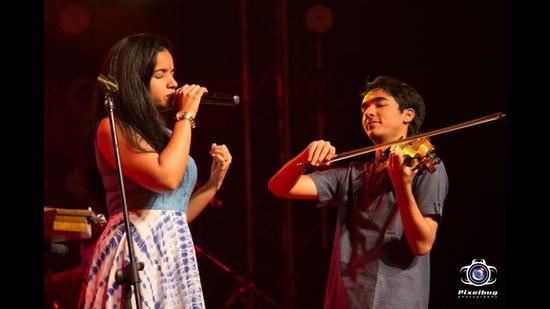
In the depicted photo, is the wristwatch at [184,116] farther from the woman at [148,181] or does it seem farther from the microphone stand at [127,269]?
the microphone stand at [127,269]

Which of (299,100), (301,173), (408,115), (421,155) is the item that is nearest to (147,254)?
(301,173)

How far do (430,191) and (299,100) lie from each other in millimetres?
2584

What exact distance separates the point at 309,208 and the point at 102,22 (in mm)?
2087

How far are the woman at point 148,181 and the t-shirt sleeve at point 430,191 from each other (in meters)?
0.90

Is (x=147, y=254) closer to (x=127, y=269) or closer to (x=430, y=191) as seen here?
(x=127, y=269)

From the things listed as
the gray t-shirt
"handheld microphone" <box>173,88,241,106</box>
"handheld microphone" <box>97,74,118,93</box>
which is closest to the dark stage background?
the gray t-shirt

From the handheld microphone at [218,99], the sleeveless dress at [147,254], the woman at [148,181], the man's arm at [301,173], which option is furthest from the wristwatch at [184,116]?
the man's arm at [301,173]

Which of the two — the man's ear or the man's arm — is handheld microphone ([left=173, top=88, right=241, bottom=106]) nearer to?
the man's arm

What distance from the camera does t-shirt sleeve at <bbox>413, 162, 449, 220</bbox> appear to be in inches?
98.6

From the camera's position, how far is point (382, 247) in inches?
97.8

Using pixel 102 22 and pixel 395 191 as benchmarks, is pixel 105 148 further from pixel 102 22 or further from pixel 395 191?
pixel 102 22

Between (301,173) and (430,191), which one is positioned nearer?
(430,191)

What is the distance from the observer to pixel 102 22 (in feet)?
16.1

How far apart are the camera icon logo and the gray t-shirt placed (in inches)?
88.4
